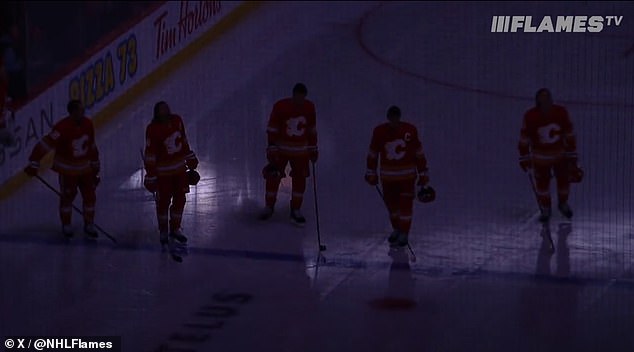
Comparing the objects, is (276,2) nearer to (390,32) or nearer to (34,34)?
(390,32)

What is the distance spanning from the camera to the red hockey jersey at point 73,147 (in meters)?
11.5

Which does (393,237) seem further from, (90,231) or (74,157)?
(74,157)

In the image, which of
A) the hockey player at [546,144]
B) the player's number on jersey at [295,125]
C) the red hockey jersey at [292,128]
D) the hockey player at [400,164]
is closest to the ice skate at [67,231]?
the red hockey jersey at [292,128]

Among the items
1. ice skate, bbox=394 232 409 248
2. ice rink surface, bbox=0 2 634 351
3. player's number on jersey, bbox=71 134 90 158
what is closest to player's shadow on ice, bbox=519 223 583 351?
ice rink surface, bbox=0 2 634 351

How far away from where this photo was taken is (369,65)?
18.1 m

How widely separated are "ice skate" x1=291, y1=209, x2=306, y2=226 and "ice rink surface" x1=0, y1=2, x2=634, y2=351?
0.11m

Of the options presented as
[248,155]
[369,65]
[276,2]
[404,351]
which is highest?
[276,2]

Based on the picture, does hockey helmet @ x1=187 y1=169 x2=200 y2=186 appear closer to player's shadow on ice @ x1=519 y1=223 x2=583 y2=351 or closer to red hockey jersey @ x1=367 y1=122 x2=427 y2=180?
red hockey jersey @ x1=367 y1=122 x2=427 y2=180

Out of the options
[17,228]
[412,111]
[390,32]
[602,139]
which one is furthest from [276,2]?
[17,228]

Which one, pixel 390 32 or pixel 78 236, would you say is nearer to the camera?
pixel 78 236

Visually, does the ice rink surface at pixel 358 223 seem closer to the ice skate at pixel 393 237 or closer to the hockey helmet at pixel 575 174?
the ice skate at pixel 393 237

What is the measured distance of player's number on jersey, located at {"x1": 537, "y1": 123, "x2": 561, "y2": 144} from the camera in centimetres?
1183

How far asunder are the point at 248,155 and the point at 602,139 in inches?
159

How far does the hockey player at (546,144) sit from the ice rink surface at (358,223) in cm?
50
